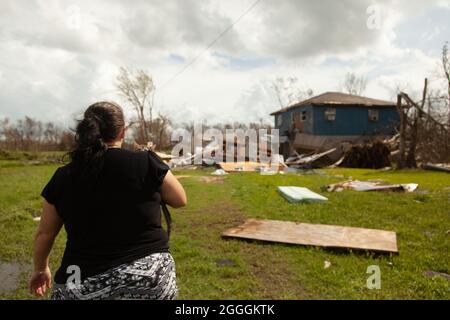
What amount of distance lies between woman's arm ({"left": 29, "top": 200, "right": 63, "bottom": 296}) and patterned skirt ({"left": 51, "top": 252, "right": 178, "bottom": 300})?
0.24m

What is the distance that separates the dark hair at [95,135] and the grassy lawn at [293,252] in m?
2.46

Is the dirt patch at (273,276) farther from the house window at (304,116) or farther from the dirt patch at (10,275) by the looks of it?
the house window at (304,116)

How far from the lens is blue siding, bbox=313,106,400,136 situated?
30.3m

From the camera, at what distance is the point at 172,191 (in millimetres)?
2236

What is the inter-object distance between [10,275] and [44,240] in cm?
343

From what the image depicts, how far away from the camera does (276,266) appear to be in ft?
16.1

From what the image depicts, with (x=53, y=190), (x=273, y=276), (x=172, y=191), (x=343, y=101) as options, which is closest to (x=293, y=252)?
(x=273, y=276)

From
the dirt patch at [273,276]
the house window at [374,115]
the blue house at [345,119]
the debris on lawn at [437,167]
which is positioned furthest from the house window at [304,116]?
the dirt patch at [273,276]

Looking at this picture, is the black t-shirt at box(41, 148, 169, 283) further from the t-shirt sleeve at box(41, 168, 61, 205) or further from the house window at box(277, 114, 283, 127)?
the house window at box(277, 114, 283, 127)

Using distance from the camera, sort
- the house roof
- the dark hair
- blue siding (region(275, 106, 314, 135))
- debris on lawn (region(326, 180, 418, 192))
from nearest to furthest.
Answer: the dark hair, debris on lawn (region(326, 180, 418, 192)), the house roof, blue siding (region(275, 106, 314, 135))

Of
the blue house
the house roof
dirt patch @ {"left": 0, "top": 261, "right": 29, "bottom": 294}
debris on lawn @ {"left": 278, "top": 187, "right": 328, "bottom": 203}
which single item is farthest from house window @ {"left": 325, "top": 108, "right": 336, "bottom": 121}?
dirt patch @ {"left": 0, "top": 261, "right": 29, "bottom": 294}

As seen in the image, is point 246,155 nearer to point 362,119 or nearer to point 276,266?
point 362,119
